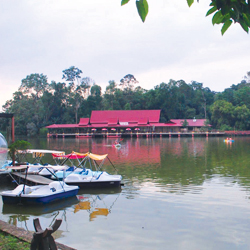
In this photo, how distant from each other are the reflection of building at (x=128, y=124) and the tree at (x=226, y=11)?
6249 centimetres

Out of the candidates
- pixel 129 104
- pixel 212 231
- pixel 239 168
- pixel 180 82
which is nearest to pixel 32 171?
pixel 212 231

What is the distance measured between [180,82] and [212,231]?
77.6 metres

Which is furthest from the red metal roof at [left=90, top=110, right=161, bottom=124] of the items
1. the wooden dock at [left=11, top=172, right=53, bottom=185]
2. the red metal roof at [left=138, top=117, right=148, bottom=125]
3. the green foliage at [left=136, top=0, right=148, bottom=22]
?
the green foliage at [left=136, top=0, right=148, bottom=22]

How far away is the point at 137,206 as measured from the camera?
10.8 meters

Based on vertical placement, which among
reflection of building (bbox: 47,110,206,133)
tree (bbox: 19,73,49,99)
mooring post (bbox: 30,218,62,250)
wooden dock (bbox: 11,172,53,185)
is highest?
tree (bbox: 19,73,49,99)

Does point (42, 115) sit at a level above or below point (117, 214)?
above

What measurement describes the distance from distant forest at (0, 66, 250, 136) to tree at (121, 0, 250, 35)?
65438 millimetres

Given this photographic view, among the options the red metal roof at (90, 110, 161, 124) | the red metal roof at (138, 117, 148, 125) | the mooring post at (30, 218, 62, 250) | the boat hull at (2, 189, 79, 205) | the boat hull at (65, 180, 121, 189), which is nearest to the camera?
the mooring post at (30, 218, 62, 250)

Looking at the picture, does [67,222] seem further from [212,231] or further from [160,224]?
[212,231]

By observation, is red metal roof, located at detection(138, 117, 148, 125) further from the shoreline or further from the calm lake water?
the shoreline

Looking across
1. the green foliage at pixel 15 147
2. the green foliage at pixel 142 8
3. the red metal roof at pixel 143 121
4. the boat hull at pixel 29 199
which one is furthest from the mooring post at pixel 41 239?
the red metal roof at pixel 143 121

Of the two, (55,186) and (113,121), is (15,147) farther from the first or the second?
(113,121)

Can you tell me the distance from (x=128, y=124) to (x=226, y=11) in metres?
64.3

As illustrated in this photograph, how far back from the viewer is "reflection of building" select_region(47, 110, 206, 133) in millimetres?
65875
